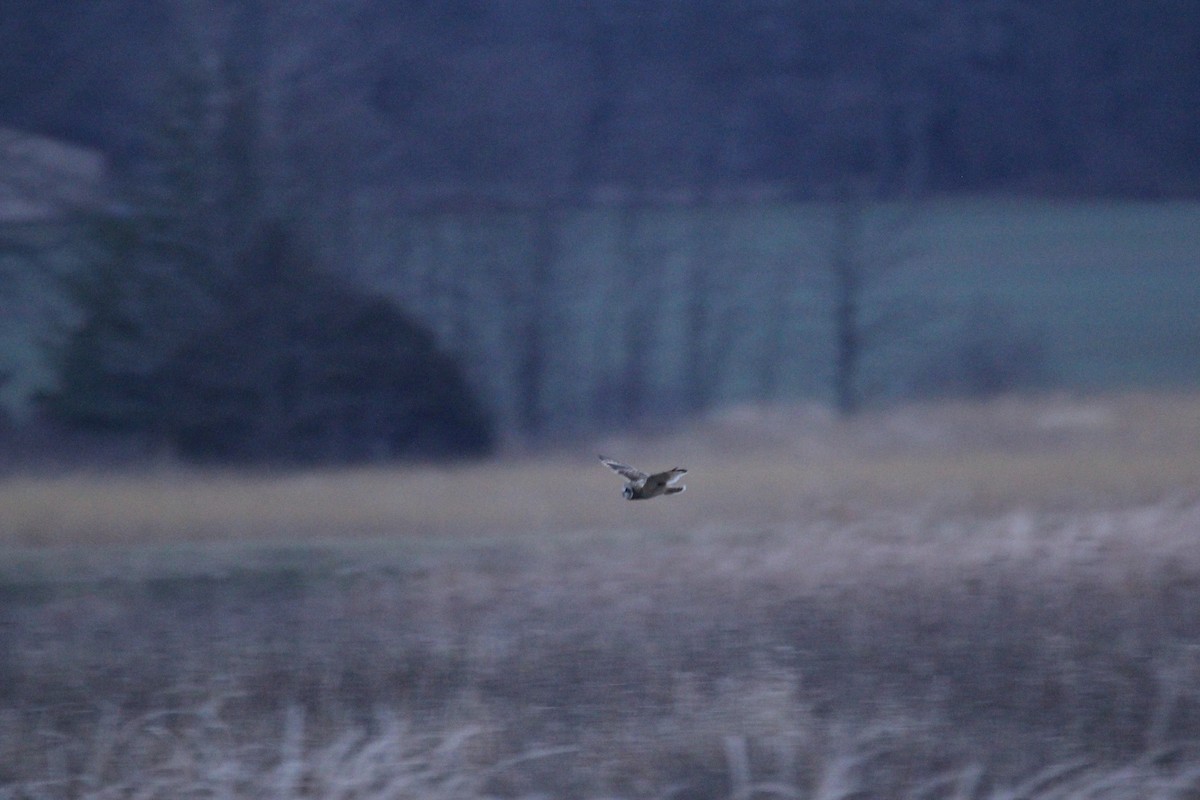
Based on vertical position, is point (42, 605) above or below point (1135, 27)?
below

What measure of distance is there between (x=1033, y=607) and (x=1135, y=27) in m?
6.79

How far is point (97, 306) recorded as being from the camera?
1099 centimetres

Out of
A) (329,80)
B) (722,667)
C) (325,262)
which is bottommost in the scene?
(722,667)

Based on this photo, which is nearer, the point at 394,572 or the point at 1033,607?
the point at 1033,607

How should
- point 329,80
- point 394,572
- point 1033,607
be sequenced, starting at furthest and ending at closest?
point 329,80 → point 394,572 → point 1033,607

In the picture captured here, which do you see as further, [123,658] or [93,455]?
[93,455]

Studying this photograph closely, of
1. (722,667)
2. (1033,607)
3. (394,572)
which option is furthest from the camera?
(394,572)

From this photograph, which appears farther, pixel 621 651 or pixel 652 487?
pixel 621 651

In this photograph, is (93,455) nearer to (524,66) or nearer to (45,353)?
(45,353)

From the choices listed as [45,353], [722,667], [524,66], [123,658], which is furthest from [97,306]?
[722,667]

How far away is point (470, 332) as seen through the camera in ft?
36.9

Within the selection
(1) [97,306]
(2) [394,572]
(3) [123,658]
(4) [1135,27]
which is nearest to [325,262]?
(1) [97,306]

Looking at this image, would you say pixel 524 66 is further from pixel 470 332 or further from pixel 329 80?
pixel 470 332

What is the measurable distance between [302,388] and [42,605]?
13.4 ft
